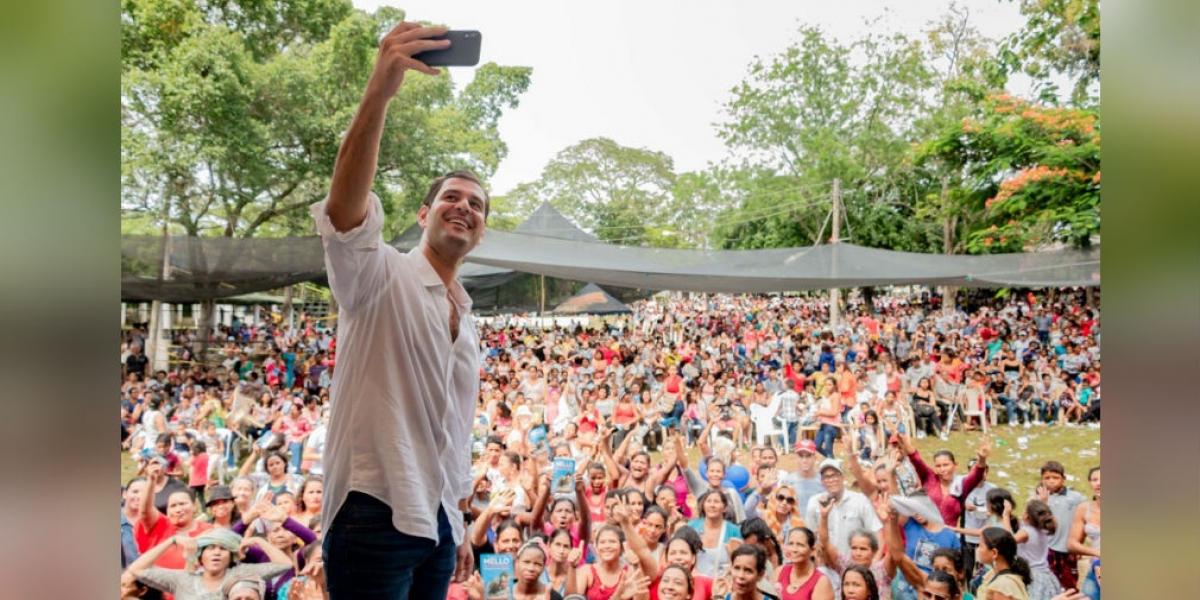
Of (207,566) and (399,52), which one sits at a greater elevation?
(399,52)

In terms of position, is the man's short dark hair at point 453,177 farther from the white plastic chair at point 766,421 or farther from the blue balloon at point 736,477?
the white plastic chair at point 766,421

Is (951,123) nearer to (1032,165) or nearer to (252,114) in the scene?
(1032,165)

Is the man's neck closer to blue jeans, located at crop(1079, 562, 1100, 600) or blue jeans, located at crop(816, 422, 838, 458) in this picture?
blue jeans, located at crop(1079, 562, 1100, 600)

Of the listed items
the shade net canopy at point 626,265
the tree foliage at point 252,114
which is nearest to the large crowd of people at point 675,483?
the shade net canopy at point 626,265

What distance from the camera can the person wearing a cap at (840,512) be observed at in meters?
2.29

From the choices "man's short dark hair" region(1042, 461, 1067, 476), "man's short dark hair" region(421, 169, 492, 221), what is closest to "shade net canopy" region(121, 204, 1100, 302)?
"man's short dark hair" region(1042, 461, 1067, 476)

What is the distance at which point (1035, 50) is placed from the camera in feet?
18.4

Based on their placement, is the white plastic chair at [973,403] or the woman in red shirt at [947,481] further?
the white plastic chair at [973,403]

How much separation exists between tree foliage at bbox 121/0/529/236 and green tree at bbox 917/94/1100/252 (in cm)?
Answer: 359

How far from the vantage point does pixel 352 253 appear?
0.65 meters

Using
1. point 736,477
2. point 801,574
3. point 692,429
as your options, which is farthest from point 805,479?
point 692,429

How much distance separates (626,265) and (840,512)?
2.02 metres

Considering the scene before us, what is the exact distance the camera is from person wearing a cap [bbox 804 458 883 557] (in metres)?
2.29

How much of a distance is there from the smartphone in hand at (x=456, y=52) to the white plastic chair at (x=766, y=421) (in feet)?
13.6
